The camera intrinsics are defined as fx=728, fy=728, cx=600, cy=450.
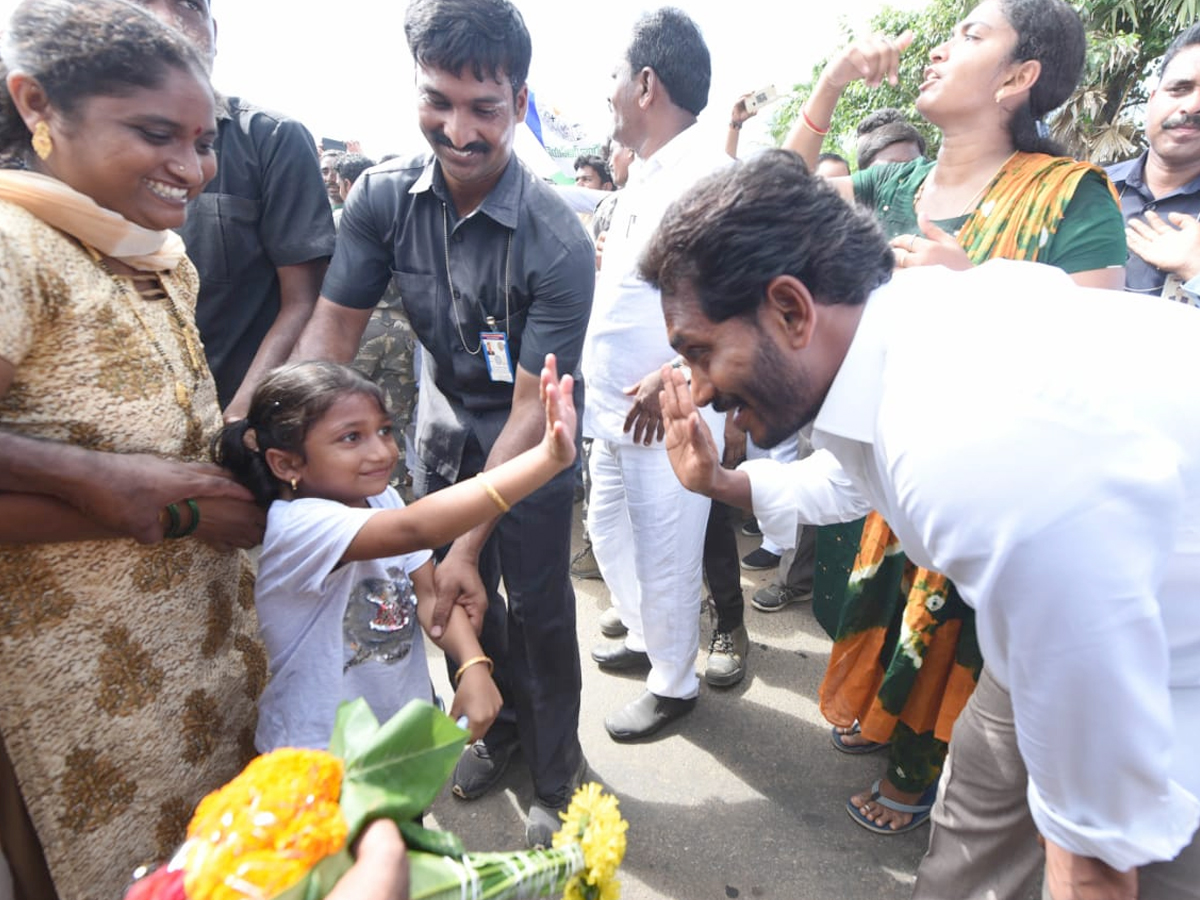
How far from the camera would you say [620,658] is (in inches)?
125

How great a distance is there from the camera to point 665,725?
2807 millimetres

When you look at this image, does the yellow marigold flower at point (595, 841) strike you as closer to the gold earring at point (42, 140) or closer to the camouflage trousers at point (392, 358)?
the gold earring at point (42, 140)

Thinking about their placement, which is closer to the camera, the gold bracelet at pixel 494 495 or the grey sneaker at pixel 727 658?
the gold bracelet at pixel 494 495

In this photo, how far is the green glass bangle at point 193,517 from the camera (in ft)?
4.54

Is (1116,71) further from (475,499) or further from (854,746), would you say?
(475,499)

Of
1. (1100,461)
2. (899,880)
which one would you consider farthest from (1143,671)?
(899,880)

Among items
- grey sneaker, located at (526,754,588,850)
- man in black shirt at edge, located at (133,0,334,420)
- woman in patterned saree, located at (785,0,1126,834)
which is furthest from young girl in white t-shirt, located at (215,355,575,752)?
woman in patterned saree, located at (785,0,1126,834)

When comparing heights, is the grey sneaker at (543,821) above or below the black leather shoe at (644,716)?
above

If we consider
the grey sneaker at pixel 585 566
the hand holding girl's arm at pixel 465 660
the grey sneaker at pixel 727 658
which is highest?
the hand holding girl's arm at pixel 465 660

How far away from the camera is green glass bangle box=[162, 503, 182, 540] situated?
4.41 feet

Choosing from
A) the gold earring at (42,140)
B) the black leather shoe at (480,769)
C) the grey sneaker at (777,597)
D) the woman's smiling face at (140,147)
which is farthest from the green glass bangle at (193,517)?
the grey sneaker at (777,597)

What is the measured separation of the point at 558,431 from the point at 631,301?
4.10ft

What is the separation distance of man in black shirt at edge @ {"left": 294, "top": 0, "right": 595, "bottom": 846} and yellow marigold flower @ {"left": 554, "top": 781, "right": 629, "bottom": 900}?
2.52 feet

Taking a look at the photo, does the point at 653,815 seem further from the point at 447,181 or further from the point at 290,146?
the point at 290,146
